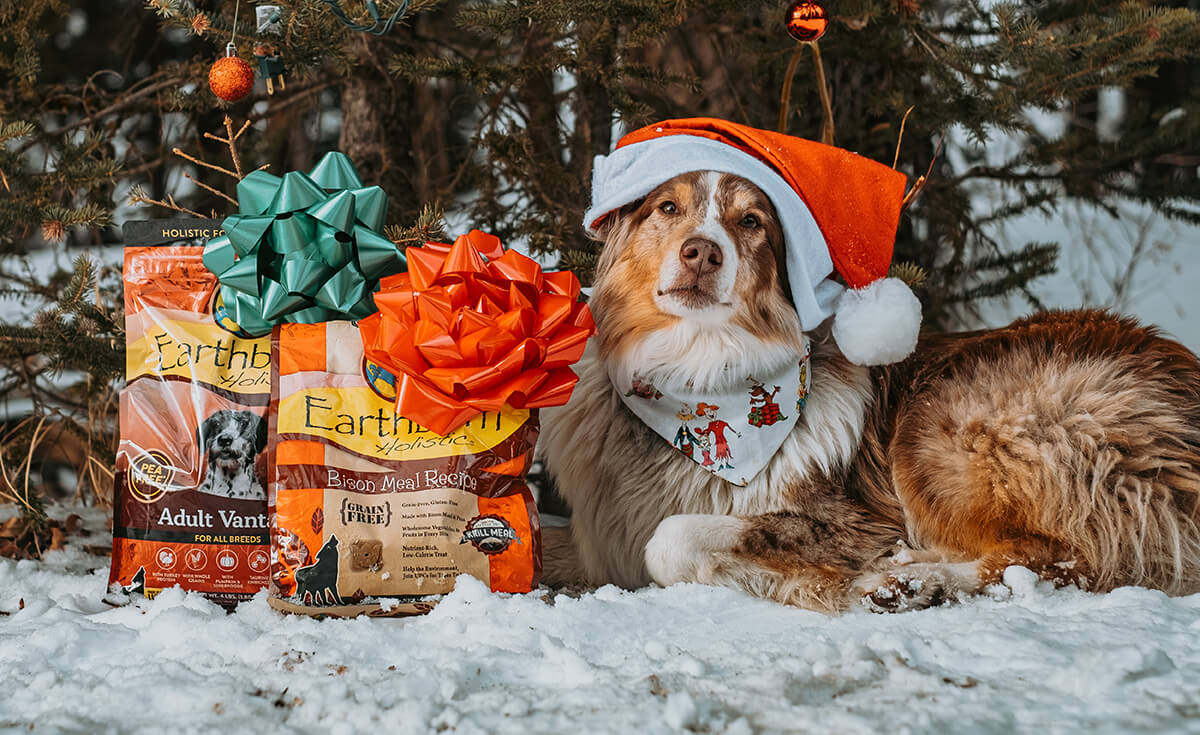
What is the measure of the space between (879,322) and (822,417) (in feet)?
1.07

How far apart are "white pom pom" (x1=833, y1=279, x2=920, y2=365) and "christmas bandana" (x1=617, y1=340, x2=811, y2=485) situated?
163 millimetres

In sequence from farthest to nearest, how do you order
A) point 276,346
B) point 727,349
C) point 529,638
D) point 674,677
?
point 727,349 < point 276,346 < point 529,638 < point 674,677

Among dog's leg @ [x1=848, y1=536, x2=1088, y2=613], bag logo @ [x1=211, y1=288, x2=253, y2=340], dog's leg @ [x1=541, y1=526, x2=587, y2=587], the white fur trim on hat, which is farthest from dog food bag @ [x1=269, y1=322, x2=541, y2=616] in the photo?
dog's leg @ [x1=848, y1=536, x2=1088, y2=613]

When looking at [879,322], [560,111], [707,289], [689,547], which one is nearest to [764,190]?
[707,289]

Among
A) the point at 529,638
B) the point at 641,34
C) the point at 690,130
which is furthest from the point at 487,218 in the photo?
the point at 529,638

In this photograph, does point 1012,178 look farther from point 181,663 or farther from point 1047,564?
point 181,663

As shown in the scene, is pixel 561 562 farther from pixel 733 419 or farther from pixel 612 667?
pixel 612 667

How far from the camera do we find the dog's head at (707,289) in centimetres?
227

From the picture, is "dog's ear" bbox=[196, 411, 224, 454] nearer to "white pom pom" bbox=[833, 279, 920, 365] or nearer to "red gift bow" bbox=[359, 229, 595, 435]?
"red gift bow" bbox=[359, 229, 595, 435]

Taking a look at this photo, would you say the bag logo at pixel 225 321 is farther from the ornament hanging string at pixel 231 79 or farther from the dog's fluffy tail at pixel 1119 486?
the dog's fluffy tail at pixel 1119 486

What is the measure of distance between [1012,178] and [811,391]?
5.65 feet

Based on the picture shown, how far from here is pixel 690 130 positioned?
233cm

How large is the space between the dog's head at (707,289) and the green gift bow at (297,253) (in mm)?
623

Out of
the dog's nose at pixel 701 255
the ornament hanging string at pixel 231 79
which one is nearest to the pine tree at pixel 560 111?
the ornament hanging string at pixel 231 79
